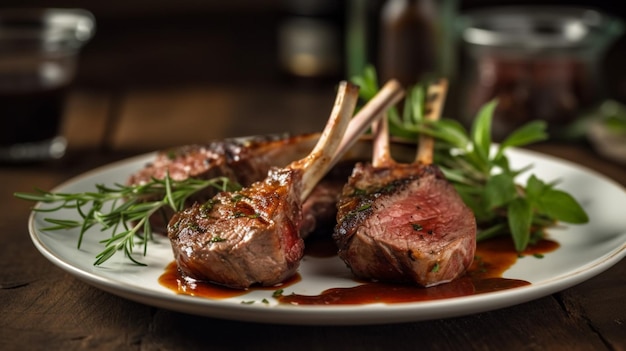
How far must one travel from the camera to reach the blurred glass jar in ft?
13.0

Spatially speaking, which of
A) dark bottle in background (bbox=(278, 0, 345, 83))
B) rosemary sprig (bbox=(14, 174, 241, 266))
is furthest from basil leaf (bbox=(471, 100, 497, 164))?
dark bottle in background (bbox=(278, 0, 345, 83))

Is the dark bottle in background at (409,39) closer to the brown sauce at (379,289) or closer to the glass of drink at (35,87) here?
the glass of drink at (35,87)

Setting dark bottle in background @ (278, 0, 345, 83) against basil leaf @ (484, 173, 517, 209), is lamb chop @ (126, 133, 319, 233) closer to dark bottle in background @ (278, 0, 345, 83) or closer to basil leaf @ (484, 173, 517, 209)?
basil leaf @ (484, 173, 517, 209)

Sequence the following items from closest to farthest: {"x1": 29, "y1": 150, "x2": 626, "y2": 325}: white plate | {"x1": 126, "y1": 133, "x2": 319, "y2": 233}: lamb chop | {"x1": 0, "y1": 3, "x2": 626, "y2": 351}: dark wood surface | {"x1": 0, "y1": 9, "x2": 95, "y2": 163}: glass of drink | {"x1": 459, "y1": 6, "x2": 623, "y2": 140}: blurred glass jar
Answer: {"x1": 29, "y1": 150, "x2": 626, "y2": 325}: white plate
{"x1": 0, "y1": 3, "x2": 626, "y2": 351}: dark wood surface
{"x1": 126, "y1": 133, "x2": 319, "y2": 233}: lamb chop
{"x1": 0, "y1": 9, "x2": 95, "y2": 163}: glass of drink
{"x1": 459, "y1": 6, "x2": 623, "y2": 140}: blurred glass jar

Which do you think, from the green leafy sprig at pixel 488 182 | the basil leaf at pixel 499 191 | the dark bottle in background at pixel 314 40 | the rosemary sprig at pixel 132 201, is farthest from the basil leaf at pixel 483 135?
the dark bottle in background at pixel 314 40

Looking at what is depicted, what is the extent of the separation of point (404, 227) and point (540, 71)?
1.95 metres

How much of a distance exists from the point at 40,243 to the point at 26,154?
5.57ft

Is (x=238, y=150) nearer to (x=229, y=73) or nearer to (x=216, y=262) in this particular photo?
(x=216, y=262)

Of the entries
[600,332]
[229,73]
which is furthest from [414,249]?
[229,73]

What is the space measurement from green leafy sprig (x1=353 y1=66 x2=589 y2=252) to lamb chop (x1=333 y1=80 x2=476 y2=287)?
0.25 m

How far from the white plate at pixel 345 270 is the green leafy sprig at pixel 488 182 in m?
Result: 0.09

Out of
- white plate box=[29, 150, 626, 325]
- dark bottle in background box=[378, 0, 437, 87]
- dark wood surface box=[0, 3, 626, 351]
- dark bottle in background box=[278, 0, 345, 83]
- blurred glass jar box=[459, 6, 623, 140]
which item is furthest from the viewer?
dark bottle in background box=[278, 0, 345, 83]

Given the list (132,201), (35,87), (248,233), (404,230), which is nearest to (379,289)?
(404,230)

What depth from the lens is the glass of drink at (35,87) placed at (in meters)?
3.79
